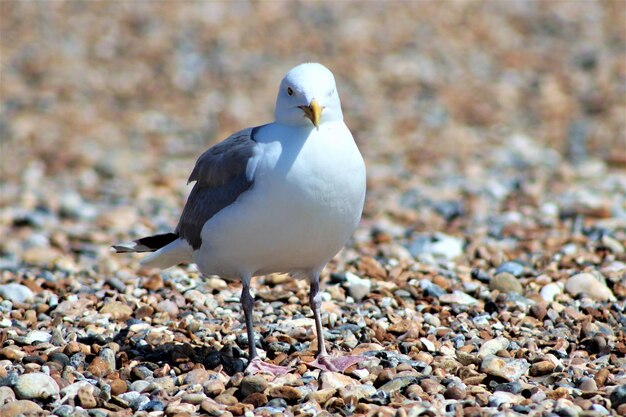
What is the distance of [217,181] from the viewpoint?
573cm

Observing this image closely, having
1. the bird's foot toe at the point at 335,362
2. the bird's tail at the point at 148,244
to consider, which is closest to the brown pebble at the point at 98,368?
the bird's tail at the point at 148,244

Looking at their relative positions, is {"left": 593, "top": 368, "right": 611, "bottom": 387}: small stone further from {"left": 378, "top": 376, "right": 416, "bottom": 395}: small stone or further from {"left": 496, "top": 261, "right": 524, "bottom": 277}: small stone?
{"left": 496, "top": 261, "right": 524, "bottom": 277}: small stone

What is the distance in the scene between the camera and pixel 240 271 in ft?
18.7

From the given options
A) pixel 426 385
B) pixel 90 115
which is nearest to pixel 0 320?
pixel 426 385

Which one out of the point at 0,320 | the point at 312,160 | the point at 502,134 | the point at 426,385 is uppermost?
the point at 502,134

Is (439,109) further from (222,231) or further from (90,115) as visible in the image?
(222,231)

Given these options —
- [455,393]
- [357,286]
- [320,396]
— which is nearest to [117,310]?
[357,286]

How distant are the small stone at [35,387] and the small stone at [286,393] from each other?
116 centimetres

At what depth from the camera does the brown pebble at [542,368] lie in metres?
5.48

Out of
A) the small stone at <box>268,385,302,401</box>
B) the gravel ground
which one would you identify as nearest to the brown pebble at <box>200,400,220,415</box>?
the gravel ground

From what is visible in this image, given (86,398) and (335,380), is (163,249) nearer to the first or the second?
(86,398)

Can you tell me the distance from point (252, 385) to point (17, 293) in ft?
8.70

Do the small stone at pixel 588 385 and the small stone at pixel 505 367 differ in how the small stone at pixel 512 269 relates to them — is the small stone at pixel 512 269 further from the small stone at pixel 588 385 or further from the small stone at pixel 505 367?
the small stone at pixel 588 385

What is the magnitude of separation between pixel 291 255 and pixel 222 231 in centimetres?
43
